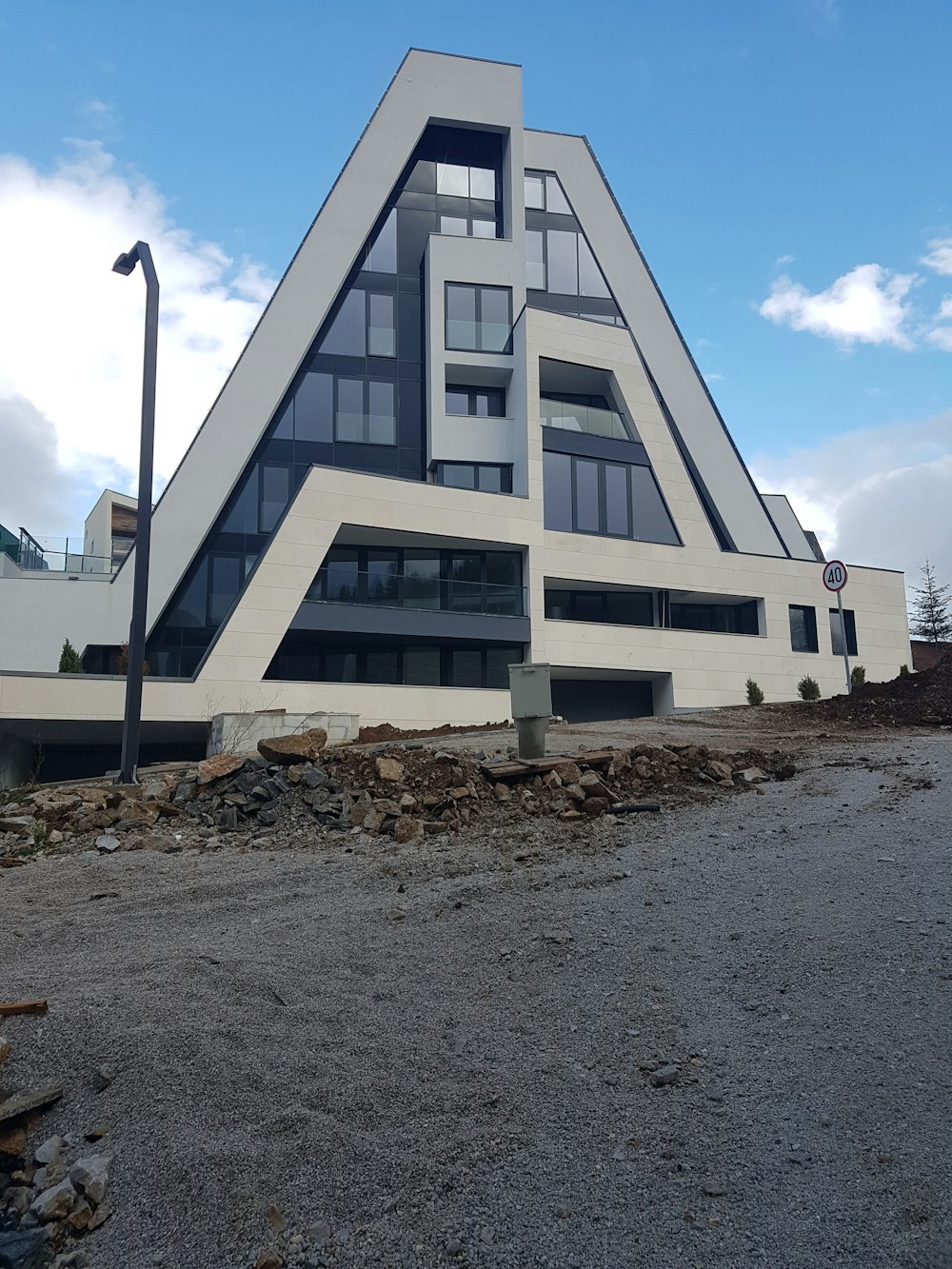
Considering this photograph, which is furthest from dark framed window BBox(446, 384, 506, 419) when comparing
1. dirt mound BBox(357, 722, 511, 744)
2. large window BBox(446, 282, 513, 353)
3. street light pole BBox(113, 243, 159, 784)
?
street light pole BBox(113, 243, 159, 784)

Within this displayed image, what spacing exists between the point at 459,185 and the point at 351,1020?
33.5 m

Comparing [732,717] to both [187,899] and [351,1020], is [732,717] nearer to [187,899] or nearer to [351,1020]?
[187,899]

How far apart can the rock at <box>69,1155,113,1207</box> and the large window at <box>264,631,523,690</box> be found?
2123cm

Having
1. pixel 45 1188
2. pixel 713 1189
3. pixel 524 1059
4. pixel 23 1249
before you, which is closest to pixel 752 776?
pixel 524 1059

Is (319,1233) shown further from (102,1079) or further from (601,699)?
(601,699)

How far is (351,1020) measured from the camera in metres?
4.95

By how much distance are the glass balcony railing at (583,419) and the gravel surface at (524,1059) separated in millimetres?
24090

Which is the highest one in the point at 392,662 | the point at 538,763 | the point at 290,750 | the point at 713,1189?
the point at 392,662

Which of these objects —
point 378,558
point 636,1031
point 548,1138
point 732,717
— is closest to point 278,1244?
point 548,1138

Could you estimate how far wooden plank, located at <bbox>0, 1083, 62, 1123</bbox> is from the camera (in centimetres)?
411

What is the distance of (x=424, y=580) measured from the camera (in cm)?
2603

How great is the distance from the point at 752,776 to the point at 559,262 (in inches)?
1085

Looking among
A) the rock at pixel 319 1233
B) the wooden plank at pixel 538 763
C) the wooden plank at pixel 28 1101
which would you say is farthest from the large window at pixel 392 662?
the rock at pixel 319 1233

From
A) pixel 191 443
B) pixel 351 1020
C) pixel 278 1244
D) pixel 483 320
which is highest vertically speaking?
pixel 483 320
